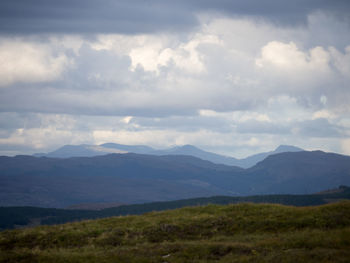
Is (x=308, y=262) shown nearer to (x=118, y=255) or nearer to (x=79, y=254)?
(x=118, y=255)

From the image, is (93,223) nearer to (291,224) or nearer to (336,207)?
(291,224)

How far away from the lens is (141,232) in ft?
118

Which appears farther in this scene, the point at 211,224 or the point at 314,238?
the point at 211,224

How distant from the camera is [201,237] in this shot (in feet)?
113

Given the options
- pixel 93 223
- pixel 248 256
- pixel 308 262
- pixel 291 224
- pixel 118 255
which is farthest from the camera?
pixel 93 223

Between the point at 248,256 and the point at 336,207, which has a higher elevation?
the point at 336,207

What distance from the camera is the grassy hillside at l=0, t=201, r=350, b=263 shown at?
2797cm

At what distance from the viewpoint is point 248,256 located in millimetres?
27047

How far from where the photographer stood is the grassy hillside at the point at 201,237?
28.0 m

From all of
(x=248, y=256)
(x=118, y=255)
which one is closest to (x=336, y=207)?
(x=248, y=256)

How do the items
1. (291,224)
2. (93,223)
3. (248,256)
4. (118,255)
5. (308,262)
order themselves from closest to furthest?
(308,262) → (248,256) → (118,255) → (291,224) → (93,223)

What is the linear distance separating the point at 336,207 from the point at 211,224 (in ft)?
35.2

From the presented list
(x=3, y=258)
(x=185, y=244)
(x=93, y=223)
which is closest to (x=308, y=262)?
(x=185, y=244)

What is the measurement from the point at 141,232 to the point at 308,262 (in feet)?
50.3
